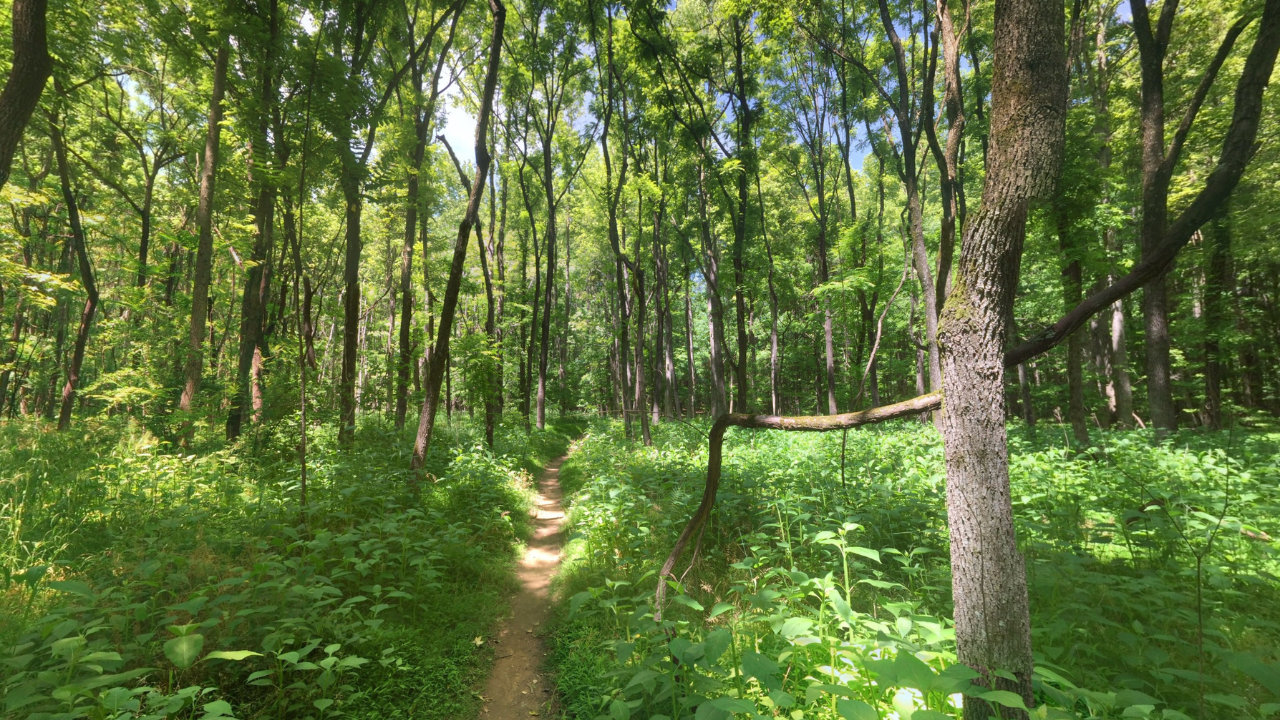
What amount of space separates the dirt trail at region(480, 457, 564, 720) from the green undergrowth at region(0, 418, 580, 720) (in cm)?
17

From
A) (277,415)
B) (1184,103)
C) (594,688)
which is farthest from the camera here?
(1184,103)

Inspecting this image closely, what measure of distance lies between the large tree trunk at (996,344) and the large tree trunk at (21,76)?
774cm

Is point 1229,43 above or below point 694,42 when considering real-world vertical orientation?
below

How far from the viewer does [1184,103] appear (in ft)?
35.1

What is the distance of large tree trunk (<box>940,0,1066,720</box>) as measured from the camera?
5.86 ft

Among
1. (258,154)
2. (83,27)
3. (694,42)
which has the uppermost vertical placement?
(694,42)

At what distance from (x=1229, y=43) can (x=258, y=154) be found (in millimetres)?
15942

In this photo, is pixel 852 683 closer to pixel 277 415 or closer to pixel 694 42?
pixel 277 415

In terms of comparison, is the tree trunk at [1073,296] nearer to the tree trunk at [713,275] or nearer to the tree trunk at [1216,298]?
the tree trunk at [1216,298]

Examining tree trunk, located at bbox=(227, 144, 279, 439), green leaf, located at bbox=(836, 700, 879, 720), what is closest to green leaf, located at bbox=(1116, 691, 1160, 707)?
green leaf, located at bbox=(836, 700, 879, 720)

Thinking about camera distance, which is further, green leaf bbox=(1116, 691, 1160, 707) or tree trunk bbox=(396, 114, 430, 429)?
tree trunk bbox=(396, 114, 430, 429)

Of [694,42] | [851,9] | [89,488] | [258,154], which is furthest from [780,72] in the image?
[89,488]

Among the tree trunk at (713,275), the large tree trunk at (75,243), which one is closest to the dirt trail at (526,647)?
the tree trunk at (713,275)

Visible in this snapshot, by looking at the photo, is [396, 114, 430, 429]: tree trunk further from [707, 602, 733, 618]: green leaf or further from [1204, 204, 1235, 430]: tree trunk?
[1204, 204, 1235, 430]: tree trunk
